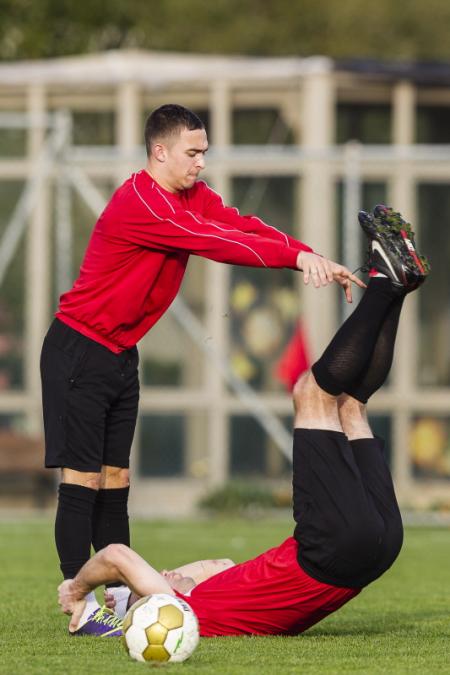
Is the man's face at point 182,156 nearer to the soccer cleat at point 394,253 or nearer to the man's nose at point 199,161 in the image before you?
the man's nose at point 199,161

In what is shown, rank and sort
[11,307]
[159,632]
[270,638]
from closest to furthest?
[159,632] → [270,638] → [11,307]

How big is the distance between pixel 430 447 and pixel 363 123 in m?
3.60

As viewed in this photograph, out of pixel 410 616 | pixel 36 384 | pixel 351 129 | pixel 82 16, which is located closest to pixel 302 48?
pixel 82 16

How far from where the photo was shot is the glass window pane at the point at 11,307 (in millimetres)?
16422

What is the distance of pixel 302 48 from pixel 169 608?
24145 millimetres

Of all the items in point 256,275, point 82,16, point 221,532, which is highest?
point 82,16

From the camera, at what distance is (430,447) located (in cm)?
1599

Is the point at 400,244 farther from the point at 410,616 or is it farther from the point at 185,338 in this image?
the point at 185,338

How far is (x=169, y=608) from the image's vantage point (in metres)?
6.27

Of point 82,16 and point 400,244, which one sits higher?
point 82,16

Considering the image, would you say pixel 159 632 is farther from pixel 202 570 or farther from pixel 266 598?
pixel 202 570

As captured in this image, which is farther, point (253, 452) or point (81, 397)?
point (253, 452)

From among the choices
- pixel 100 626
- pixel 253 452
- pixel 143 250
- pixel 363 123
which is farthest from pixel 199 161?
pixel 363 123

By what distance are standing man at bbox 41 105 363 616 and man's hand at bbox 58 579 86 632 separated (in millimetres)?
230
